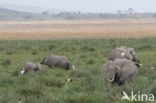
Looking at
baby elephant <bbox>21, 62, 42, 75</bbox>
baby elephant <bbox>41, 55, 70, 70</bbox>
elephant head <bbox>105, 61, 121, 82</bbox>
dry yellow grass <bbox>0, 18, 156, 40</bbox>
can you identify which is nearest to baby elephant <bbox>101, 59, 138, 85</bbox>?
elephant head <bbox>105, 61, 121, 82</bbox>

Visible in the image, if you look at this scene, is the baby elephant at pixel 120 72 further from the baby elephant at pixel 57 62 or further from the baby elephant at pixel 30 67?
the baby elephant at pixel 57 62

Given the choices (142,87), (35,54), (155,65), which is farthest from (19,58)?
(142,87)

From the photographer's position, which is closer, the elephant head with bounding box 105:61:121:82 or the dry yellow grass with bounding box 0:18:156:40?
the elephant head with bounding box 105:61:121:82

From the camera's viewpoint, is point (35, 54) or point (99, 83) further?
point (35, 54)

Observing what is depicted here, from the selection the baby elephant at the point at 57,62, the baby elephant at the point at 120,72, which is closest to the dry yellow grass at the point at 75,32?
the baby elephant at the point at 57,62

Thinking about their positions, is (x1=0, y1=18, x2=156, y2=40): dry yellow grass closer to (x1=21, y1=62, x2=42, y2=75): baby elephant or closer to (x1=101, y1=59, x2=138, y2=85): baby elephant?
(x1=21, y1=62, x2=42, y2=75): baby elephant

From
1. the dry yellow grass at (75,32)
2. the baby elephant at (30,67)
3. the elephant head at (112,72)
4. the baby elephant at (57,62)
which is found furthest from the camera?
the dry yellow grass at (75,32)

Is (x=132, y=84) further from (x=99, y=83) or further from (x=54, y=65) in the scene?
(x=54, y=65)

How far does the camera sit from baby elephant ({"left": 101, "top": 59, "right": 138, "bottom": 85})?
736 cm

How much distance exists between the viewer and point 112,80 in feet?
23.7

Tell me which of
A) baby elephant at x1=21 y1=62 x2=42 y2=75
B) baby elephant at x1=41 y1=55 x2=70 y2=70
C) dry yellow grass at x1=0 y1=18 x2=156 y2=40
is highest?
baby elephant at x1=21 y1=62 x2=42 y2=75

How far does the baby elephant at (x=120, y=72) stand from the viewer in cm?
736

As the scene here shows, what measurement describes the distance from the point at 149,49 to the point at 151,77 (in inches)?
351

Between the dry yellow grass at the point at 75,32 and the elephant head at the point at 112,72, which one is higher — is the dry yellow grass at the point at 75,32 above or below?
below
